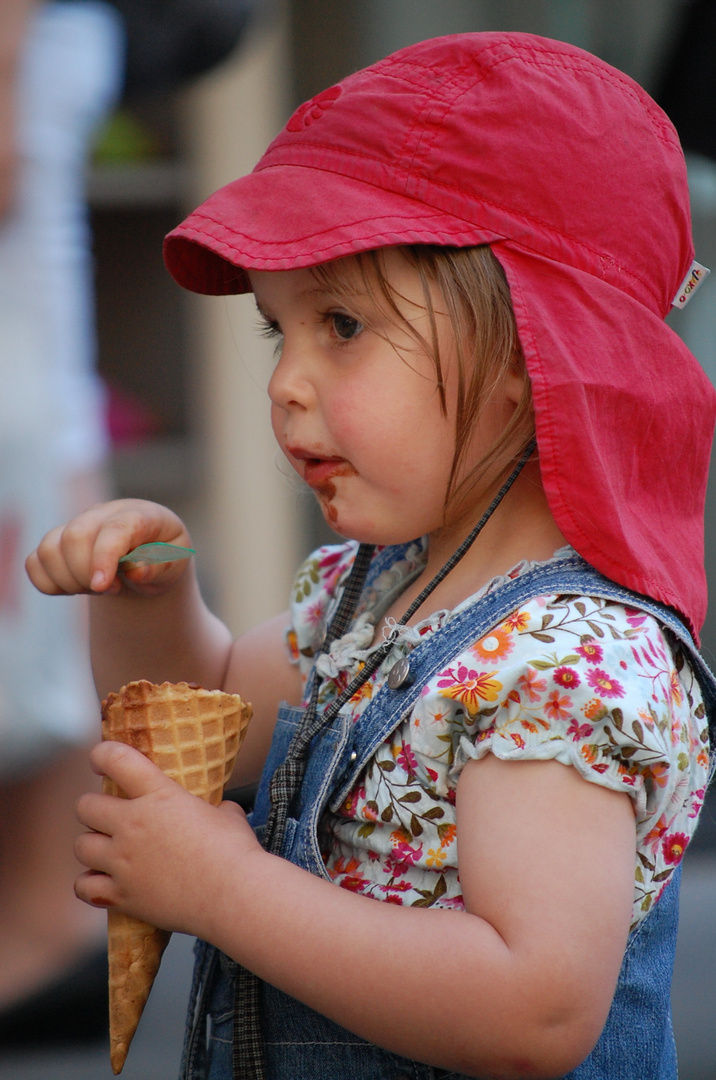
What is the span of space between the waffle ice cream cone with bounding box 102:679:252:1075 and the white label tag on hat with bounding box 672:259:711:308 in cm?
45

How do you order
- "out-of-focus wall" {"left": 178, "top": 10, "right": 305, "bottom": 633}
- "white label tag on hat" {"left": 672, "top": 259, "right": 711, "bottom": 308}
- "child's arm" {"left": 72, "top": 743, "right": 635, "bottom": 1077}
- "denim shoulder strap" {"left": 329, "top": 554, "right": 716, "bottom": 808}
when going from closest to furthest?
1. "child's arm" {"left": 72, "top": 743, "right": 635, "bottom": 1077}
2. "denim shoulder strap" {"left": 329, "top": 554, "right": 716, "bottom": 808}
3. "white label tag on hat" {"left": 672, "top": 259, "right": 711, "bottom": 308}
4. "out-of-focus wall" {"left": 178, "top": 10, "right": 305, "bottom": 633}

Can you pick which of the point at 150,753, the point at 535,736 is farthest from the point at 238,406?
the point at 535,736

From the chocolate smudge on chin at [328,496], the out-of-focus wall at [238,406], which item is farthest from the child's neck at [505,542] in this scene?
the out-of-focus wall at [238,406]

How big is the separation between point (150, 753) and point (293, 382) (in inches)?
11.1

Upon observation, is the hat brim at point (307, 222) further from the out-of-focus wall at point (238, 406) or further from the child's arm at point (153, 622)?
the out-of-focus wall at point (238, 406)

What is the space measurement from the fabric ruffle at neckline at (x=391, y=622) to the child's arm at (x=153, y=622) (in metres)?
0.13

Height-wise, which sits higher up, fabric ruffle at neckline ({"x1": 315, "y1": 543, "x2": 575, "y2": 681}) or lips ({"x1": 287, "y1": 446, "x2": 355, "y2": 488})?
lips ({"x1": 287, "y1": 446, "x2": 355, "y2": 488})

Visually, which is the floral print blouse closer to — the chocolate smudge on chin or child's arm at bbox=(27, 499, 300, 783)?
the chocolate smudge on chin

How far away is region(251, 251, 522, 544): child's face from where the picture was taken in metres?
0.76

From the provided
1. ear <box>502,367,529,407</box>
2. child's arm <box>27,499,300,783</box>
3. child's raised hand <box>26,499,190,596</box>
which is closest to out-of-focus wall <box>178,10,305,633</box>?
child's arm <box>27,499,300,783</box>

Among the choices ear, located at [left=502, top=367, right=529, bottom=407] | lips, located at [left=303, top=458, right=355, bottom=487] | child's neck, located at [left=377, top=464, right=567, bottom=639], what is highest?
ear, located at [left=502, top=367, right=529, bottom=407]

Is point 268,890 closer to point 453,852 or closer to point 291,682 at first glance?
point 453,852

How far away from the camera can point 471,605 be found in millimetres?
778

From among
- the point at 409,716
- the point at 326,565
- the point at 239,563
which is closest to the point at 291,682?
the point at 326,565
